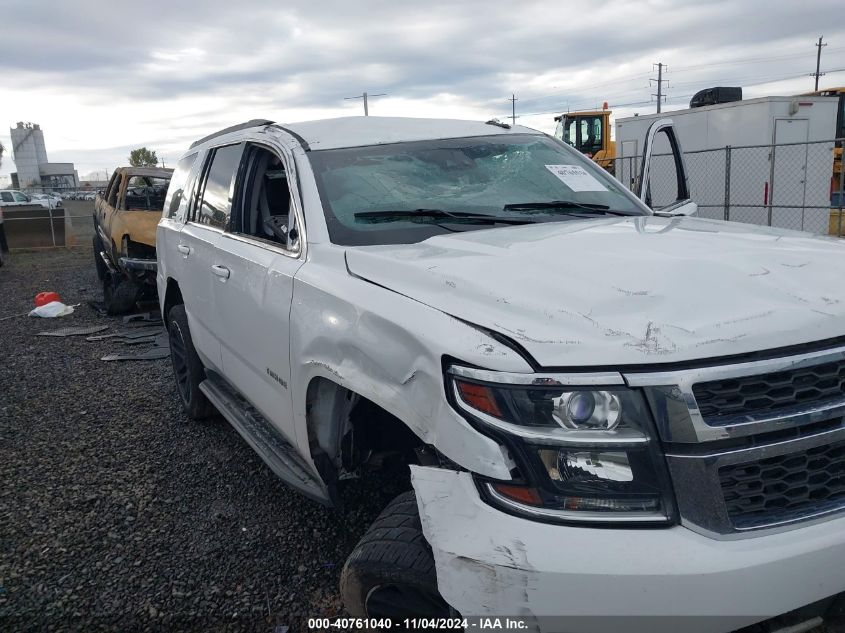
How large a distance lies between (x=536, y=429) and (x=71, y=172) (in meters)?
111

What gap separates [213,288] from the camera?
3.81 metres

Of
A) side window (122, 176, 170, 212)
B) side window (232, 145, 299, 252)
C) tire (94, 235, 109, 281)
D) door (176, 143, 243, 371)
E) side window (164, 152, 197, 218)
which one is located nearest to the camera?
side window (232, 145, 299, 252)

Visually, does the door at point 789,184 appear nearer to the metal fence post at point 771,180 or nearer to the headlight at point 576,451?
the metal fence post at point 771,180

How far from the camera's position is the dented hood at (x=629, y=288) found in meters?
1.68

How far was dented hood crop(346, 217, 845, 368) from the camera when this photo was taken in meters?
1.68

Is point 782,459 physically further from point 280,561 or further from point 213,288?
point 213,288

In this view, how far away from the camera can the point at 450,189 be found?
10.4 feet

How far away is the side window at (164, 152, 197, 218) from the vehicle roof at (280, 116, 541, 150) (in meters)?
1.48

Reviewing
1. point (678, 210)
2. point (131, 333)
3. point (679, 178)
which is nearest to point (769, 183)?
point (679, 178)

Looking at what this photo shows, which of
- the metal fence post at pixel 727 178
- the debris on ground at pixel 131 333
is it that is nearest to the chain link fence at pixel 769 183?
the metal fence post at pixel 727 178

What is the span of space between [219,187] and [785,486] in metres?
3.38

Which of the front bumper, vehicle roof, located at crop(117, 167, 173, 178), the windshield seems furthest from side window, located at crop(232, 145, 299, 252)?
vehicle roof, located at crop(117, 167, 173, 178)

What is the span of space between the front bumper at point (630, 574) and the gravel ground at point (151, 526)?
127cm

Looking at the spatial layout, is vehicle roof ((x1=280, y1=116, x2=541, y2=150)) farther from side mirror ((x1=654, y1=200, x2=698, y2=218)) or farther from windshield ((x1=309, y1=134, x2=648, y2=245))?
side mirror ((x1=654, y1=200, x2=698, y2=218))
